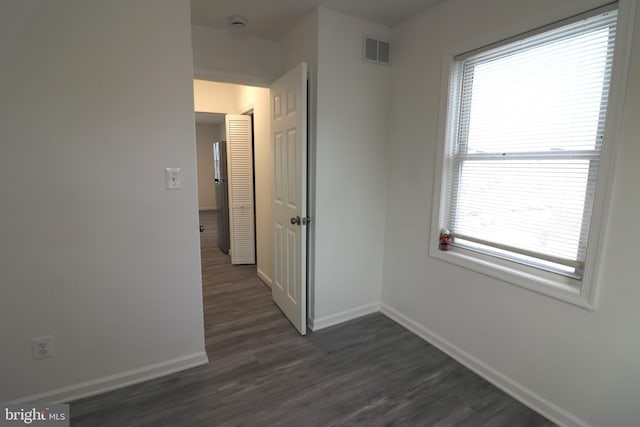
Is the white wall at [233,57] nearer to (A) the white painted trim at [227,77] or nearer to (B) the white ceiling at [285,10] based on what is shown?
(A) the white painted trim at [227,77]

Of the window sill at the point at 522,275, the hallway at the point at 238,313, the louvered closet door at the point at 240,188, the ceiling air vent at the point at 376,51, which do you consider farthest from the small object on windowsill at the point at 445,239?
the louvered closet door at the point at 240,188

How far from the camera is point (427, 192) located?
2.44 meters

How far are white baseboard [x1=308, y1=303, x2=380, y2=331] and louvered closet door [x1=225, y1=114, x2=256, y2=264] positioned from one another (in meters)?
2.04

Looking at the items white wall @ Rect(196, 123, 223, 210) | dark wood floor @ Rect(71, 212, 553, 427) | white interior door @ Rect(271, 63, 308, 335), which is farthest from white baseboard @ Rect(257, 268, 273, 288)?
white wall @ Rect(196, 123, 223, 210)

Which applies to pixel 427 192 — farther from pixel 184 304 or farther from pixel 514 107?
pixel 184 304

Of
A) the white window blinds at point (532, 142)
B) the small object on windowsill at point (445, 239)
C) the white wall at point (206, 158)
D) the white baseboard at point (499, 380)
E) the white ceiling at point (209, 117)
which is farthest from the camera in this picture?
the white wall at point (206, 158)

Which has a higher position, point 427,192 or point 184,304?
point 427,192

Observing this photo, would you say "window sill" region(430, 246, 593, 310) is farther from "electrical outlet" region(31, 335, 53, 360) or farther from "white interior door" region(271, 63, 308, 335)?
"electrical outlet" region(31, 335, 53, 360)

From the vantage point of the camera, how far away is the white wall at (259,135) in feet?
11.3

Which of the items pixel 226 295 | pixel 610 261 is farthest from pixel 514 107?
pixel 226 295

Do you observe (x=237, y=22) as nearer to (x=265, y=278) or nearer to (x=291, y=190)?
(x=291, y=190)

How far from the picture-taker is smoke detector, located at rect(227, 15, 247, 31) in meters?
2.39

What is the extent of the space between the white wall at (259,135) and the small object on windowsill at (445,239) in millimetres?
1892

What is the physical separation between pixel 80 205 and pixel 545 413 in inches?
115
